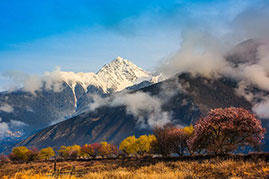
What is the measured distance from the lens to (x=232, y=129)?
3634cm

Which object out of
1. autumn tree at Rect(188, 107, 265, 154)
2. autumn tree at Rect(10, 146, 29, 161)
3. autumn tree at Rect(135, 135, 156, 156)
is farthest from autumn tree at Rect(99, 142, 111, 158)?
autumn tree at Rect(188, 107, 265, 154)

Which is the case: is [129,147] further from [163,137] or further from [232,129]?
[232,129]

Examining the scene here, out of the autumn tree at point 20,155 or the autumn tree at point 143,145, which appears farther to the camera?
the autumn tree at point 20,155

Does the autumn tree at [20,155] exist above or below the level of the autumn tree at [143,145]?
below

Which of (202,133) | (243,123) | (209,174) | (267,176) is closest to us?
(267,176)

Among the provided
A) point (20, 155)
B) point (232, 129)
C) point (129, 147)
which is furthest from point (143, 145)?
point (232, 129)

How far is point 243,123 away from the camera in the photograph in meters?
36.8

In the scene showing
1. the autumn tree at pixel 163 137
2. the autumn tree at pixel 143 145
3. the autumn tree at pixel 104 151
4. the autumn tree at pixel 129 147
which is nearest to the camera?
the autumn tree at pixel 163 137

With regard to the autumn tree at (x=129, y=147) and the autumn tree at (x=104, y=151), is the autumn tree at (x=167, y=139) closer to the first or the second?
the autumn tree at (x=129, y=147)

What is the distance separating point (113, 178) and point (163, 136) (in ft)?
174

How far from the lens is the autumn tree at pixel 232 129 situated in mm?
36500

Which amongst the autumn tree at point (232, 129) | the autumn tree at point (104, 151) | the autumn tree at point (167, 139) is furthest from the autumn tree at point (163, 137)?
the autumn tree at point (104, 151)

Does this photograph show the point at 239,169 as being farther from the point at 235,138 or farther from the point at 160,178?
the point at 235,138

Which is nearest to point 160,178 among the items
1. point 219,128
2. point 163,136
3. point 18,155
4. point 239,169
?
point 239,169
